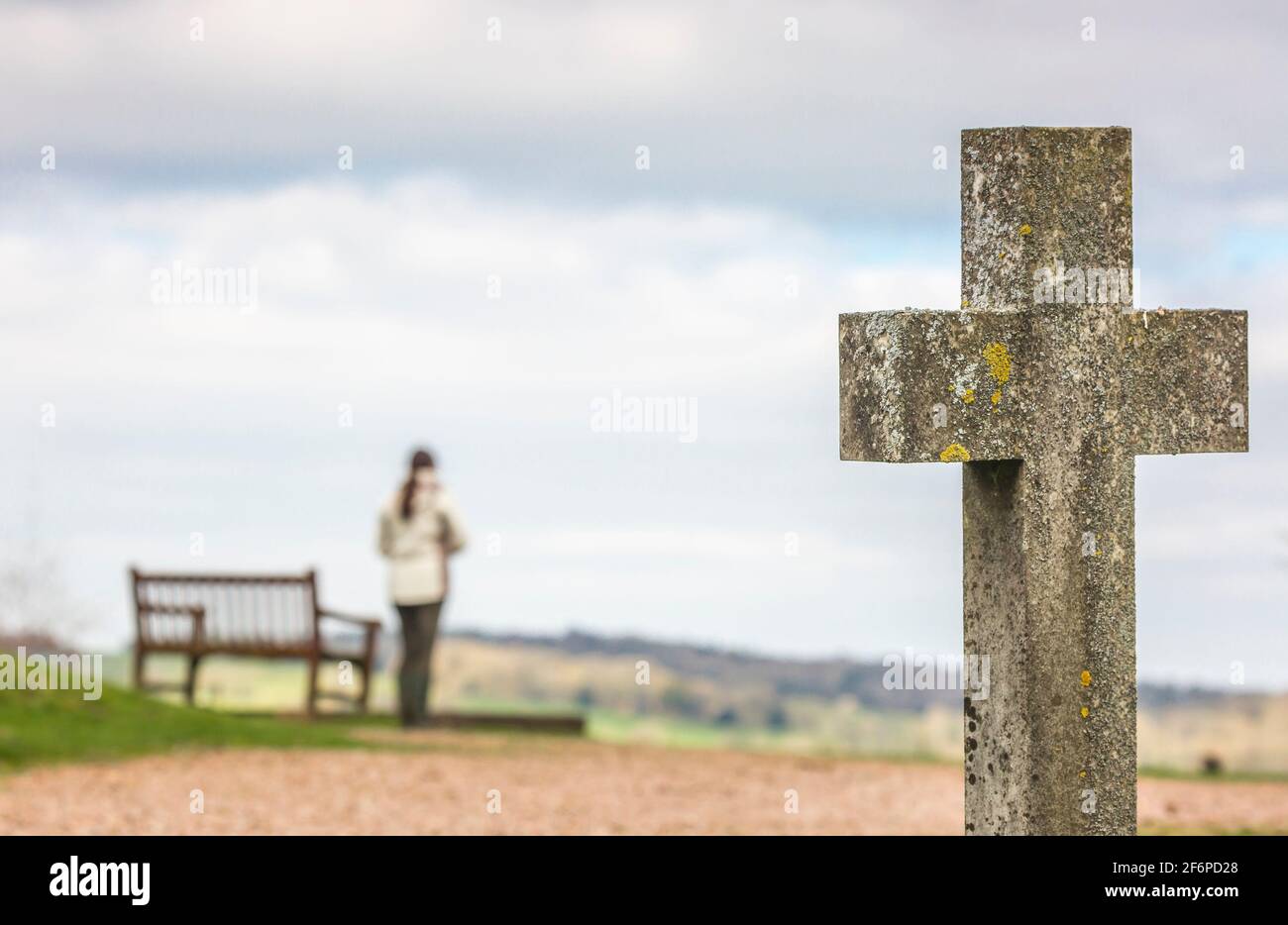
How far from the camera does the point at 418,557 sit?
14.4 metres

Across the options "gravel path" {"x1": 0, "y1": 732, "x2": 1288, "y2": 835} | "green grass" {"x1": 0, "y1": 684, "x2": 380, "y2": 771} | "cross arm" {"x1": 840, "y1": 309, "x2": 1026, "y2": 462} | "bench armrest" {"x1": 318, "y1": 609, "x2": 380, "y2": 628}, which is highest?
"cross arm" {"x1": 840, "y1": 309, "x2": 1026, "y2": 462}

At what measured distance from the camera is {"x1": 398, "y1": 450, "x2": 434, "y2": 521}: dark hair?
14.4 meters

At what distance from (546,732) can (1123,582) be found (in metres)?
10.1

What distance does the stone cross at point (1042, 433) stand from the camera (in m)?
4.69

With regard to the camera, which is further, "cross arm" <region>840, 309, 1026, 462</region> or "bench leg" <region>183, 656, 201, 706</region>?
"bench leg" <region>183, 656, 201, 706</region>

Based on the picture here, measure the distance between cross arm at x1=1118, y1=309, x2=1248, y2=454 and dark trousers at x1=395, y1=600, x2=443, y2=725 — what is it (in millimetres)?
10320

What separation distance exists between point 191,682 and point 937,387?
489 inches

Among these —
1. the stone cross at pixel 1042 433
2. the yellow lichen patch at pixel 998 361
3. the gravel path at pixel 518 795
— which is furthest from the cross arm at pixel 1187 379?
the gravel path at pixel 518 795

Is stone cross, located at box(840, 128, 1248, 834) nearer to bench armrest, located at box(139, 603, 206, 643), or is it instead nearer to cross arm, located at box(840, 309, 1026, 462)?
cross arm, located at box(840, 309, 1026, 462)

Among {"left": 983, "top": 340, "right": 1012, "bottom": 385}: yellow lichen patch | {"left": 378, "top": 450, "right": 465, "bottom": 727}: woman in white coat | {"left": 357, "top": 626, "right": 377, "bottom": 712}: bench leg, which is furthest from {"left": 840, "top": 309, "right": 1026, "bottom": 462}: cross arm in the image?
{"left": 357, "top": 626, "right": 377, "bottom": 712}: bench leg

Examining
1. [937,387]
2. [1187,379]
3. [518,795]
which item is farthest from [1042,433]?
[518,795]

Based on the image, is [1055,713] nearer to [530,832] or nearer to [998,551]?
[998,551]
